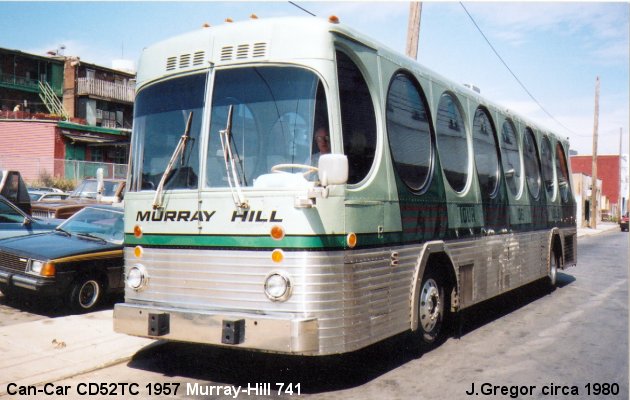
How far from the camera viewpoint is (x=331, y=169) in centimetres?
454

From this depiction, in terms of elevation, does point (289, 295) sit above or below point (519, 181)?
below

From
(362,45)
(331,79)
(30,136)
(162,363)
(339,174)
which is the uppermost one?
(30,136)

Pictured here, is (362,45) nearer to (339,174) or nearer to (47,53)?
(339,174)

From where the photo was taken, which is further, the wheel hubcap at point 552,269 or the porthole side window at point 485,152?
the wheel hubcap at point 552,269

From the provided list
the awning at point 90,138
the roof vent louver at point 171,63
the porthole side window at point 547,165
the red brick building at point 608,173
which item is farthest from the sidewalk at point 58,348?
the red brick building at point 608,173

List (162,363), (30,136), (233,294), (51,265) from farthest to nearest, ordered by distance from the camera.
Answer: (30,136) < (51,265) < (162,363) < (233,294)

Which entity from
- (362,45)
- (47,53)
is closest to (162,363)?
(362,45)

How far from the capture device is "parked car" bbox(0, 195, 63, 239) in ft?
32.2

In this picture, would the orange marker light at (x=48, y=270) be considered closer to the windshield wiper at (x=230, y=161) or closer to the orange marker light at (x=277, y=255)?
the windshield wiper at (x=230, y=161)

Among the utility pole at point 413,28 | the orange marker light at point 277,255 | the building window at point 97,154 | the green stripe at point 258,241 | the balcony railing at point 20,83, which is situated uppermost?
the balcony railing at point 20,83

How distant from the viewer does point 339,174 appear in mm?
4559

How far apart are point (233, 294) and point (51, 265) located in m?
4.01

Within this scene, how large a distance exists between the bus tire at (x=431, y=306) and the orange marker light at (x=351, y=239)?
60.0 inches

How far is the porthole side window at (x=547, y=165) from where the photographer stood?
1148 centimetres
